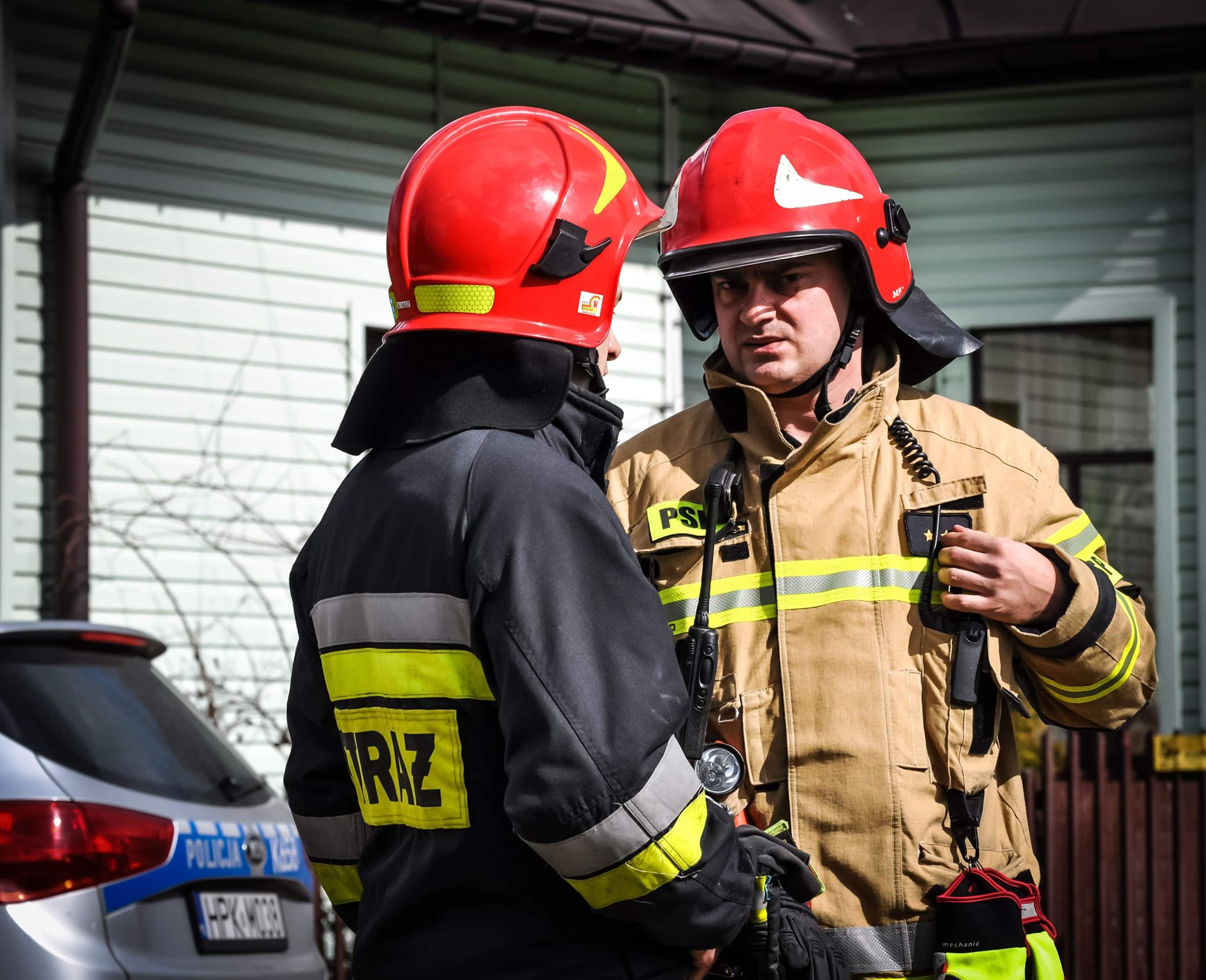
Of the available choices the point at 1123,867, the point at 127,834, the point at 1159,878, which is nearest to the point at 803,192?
the point at 127,834

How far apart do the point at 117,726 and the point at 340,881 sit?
1702mm

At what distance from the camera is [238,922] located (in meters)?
3.96

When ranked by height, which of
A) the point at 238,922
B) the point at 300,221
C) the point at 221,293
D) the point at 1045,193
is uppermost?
the point at 1045,193

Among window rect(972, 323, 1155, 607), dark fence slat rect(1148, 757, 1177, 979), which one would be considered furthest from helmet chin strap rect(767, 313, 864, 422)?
window rect(972, 323, 1155, 607)

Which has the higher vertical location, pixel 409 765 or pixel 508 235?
pixel 508 235

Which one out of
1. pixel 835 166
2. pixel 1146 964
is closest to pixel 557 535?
pixel 835 166

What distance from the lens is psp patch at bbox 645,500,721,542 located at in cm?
285

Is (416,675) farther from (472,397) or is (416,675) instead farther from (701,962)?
(701,962)

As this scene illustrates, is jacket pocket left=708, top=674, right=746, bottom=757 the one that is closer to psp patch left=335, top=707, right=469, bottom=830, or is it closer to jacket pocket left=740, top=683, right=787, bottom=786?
jacket pocket left=740, top=683, right=787, bottom=786

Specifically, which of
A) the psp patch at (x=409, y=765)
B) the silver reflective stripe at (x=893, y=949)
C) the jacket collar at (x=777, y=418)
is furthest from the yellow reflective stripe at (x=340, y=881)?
the jacket collar at (x=777, y=418)

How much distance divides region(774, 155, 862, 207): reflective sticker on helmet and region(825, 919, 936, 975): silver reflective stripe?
1416 millimetres

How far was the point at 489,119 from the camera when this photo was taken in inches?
95.3

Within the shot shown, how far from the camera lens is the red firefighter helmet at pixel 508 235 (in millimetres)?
2279

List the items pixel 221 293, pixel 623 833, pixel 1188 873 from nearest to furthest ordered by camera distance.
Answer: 1. pixel 623 833
2. pixel 1188 873
3. pixel 221 293
